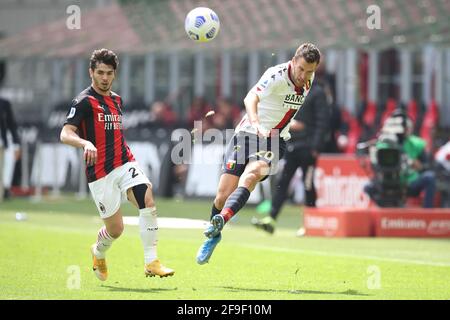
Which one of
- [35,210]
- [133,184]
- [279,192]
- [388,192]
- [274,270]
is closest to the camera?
[133,184]

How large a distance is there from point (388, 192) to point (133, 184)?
897 centimetres

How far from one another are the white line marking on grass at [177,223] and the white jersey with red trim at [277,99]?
6.92 meters

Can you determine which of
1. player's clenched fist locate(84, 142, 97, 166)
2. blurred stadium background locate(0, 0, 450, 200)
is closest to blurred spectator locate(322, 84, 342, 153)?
blurred stadium background locate(0, 0, 450, 200)

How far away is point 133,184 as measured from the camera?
12016 millimetres

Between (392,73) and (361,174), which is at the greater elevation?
(392,73)

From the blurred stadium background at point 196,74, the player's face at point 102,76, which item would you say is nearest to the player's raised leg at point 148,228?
the player's face at point 102,76

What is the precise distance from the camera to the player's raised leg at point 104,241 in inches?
475

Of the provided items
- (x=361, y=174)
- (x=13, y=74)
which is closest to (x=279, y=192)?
(x=361, y=174)

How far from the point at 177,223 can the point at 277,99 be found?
8.02m

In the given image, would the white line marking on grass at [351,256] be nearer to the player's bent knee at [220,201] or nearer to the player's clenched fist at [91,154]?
the player's bent knee at [220,201]

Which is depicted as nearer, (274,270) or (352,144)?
(274,270)

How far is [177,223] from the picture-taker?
21.2 m

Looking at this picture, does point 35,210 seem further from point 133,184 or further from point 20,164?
point 133,184

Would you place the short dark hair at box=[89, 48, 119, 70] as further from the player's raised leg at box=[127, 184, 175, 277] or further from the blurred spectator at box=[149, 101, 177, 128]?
the blurred spectator at box=[149, 101, 177, 128]
